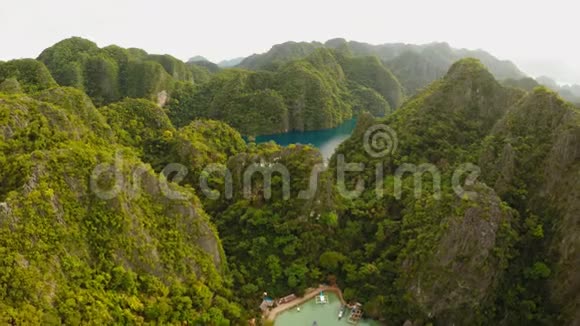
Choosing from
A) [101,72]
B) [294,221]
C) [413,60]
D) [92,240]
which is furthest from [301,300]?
[413,60]

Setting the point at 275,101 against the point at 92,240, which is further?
the point at 275,101

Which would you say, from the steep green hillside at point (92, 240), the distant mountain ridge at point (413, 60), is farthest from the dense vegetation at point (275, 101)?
the steep green hillside at point (92, 240)

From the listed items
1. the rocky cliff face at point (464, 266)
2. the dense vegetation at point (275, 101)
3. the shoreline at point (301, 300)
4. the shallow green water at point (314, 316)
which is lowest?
the shallow green water at point (314, 316)

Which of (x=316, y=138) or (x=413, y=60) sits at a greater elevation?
(x=413, y=60)

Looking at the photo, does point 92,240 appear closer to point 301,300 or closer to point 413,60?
point 301,300

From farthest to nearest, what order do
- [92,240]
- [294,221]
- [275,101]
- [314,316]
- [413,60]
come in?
[413,60]
[275,101]
[294,221]
[314,316]
[92,240]

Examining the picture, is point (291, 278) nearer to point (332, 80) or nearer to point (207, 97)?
point (207, 97)

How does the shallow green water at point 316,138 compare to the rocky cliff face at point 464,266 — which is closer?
the rocky cliff face at point 464,266

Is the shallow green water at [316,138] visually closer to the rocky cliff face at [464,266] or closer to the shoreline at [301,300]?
the shoreline at [301,300]
